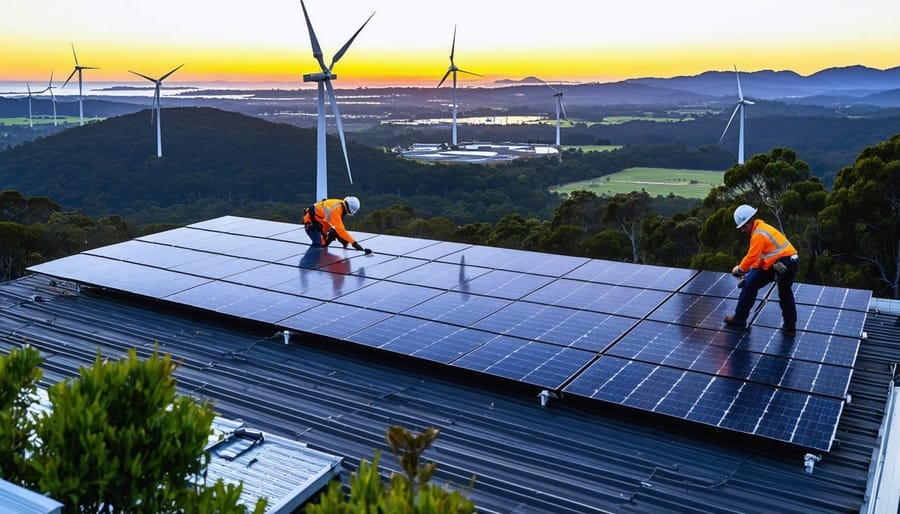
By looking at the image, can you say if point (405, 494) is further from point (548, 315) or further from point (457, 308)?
point (457, 308)

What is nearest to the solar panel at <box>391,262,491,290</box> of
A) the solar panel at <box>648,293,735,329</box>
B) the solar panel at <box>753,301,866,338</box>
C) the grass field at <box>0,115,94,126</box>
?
the solar panel at <box>648,293,735,329</box>

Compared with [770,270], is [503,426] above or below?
below

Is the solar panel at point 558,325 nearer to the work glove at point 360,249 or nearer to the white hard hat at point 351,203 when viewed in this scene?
the work glove at point 360,249

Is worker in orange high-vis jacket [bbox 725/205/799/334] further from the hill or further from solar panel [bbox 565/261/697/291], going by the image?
the hill

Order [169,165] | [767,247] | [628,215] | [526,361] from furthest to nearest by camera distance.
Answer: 1. [169,165]
2. [628,215]
3. [767,247]
4. [526,361]

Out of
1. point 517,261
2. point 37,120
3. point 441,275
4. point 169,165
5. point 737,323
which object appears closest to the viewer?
point 737,323

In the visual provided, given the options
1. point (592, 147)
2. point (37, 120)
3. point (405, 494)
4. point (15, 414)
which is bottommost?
point (15, 414)

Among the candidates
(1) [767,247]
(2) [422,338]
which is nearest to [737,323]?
(1) [767,247]
